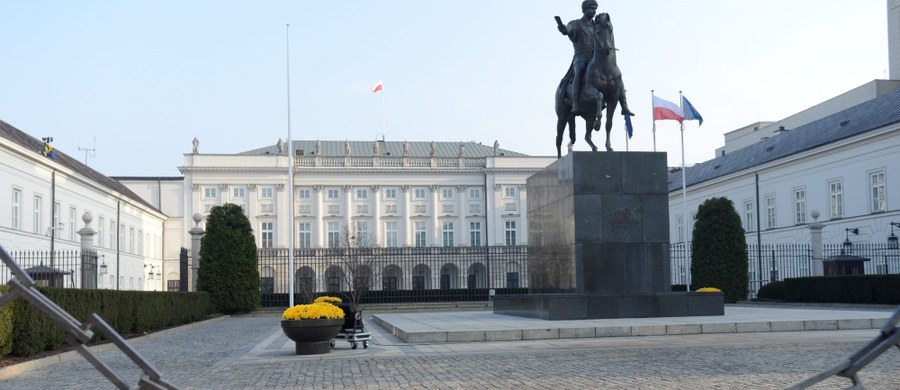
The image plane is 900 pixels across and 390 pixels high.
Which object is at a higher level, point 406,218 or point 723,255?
point 406,218

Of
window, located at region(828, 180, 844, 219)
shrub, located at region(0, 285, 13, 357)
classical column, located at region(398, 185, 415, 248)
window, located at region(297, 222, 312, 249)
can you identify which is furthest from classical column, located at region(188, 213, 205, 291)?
classical column, located at region(398, 185, 415, 248)

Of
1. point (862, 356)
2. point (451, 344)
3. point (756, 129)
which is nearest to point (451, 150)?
point (756, 129)

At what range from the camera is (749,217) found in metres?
56.7

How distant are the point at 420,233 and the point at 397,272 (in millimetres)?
11507

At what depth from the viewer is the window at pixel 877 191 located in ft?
137

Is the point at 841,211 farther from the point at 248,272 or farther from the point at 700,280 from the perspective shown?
the point at 248,272

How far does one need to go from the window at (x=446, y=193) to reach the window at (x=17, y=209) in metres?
45.8

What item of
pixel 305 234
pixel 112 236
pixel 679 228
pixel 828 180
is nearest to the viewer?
pixel 828 180

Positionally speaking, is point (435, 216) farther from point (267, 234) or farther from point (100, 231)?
point (100, 231)

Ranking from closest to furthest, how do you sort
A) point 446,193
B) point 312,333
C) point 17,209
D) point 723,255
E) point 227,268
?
1. point 312,333
2. point 723,255
3. point 227,268
4. point 17,209
5. point 446,193

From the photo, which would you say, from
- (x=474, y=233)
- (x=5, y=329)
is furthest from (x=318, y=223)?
(x=5, y=329)

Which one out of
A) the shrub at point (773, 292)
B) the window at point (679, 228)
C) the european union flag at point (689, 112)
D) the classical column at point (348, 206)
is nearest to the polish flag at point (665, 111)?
the european union flag at point (689, 112)

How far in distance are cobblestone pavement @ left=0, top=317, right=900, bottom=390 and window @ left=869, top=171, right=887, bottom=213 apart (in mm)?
28151

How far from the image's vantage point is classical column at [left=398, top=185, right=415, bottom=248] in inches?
3268
